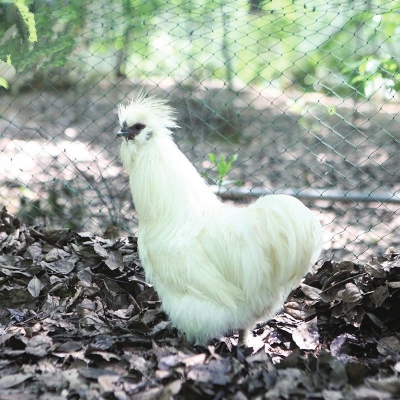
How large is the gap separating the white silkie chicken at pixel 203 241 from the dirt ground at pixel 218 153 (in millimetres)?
1121

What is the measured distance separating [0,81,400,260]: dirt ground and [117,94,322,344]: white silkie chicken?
3.68ft

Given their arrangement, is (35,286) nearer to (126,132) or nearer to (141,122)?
(126,132)

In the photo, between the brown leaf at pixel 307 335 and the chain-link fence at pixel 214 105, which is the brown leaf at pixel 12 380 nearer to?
the brown leaf at pixel 307 335

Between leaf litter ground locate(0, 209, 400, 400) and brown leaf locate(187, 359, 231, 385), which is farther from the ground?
brown leaf locate(187, 359, 231, 385)

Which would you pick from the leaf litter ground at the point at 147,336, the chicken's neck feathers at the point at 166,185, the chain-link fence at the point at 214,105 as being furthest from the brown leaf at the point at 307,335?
the chicken's neck feathers at the point at 166,185

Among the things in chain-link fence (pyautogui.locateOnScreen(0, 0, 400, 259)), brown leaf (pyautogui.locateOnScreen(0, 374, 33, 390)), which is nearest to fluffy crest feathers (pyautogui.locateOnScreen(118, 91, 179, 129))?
chain-link fence (pyautogui.locateOnScreen(0, 0, 400, 259))

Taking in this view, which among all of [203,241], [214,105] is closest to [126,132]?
[203,241]

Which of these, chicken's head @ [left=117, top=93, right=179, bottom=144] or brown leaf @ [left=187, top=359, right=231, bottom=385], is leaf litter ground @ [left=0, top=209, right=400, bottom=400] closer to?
brown leaf @ [left=187, top=359, right=231, bottom=385]

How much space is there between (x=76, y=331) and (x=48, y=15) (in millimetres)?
2426

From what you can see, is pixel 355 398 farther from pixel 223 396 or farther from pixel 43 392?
pixel 43 392

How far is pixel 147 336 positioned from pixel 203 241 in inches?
30.9

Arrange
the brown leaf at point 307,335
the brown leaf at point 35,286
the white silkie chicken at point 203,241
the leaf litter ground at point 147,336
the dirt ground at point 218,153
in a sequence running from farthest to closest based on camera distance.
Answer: the dirt ground at point 218,153 < the brown leaf at point 35,286 < the brown leaf at point 307,335 < the white silkie chicken at point 203,241 < the leaf litter ground at point 147,336

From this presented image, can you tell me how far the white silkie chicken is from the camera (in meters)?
2.89

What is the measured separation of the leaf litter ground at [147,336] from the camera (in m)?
2.68
